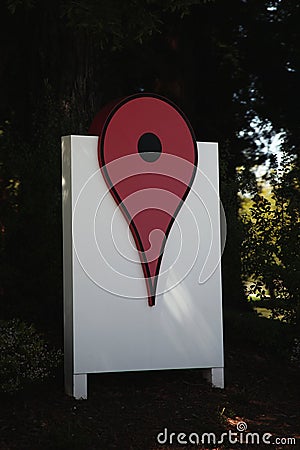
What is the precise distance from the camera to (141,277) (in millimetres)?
7527

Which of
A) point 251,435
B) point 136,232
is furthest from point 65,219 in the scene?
point 251,435

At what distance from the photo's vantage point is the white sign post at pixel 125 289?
730cm

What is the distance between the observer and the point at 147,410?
7.11m

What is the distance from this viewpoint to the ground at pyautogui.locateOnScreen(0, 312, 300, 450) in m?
6.35

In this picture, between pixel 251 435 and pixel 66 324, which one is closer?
pixel 251 435

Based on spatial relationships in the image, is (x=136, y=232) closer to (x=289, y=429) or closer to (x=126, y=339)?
(x=126, y=339)

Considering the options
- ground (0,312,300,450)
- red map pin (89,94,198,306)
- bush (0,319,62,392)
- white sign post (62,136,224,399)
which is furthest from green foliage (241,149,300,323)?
bush (0,319,62,392)

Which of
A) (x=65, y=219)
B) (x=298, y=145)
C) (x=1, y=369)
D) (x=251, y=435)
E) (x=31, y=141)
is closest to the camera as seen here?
(x=251, y=435)

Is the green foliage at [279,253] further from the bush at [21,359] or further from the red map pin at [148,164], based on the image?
the bush at [21,359]

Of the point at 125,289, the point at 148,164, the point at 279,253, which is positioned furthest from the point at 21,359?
the point at 279,253

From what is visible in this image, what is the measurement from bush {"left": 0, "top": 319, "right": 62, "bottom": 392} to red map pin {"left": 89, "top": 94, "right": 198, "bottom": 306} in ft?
3.74

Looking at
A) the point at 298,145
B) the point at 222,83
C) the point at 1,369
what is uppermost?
the point at 222,83

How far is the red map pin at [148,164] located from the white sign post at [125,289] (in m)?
0.09

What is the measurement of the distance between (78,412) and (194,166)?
2572 mm
